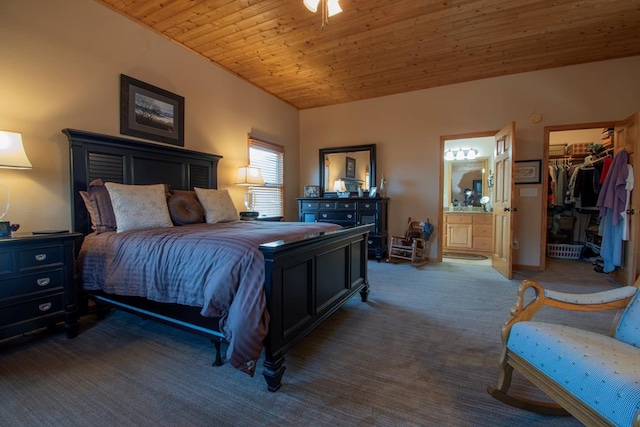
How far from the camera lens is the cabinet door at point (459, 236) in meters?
5.88

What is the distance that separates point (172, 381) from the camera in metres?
1.65

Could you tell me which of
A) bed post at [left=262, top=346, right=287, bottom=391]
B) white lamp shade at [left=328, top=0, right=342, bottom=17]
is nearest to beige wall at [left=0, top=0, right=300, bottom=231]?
white lamp shade at [left=328, top=0, right=342, bottom=17]

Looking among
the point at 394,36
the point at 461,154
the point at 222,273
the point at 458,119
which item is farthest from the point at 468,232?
the point at 222,273

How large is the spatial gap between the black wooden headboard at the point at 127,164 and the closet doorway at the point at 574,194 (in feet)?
18.1

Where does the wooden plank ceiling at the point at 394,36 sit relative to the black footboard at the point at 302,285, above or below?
above

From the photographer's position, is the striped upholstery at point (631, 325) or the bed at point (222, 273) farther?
the bed at point (222, 273)

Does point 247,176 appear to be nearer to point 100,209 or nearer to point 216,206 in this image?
point 216,206

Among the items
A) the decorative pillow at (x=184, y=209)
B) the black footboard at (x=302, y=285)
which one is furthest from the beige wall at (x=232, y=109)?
the black footboard at (x=302, y=285)

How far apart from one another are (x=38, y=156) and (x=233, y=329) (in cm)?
236

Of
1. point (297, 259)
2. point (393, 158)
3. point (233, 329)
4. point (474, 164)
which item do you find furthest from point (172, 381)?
point (474, 164)

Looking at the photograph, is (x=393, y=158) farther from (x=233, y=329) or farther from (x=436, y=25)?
(x=233, y=329)

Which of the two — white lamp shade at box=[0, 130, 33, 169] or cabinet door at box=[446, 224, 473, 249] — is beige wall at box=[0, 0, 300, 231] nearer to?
white lamp shade at box=[0, 130, 33, 169]

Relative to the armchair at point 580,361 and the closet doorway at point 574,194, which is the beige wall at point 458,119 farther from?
the armchair at point 580,361

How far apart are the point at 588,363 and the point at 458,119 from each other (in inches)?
176
